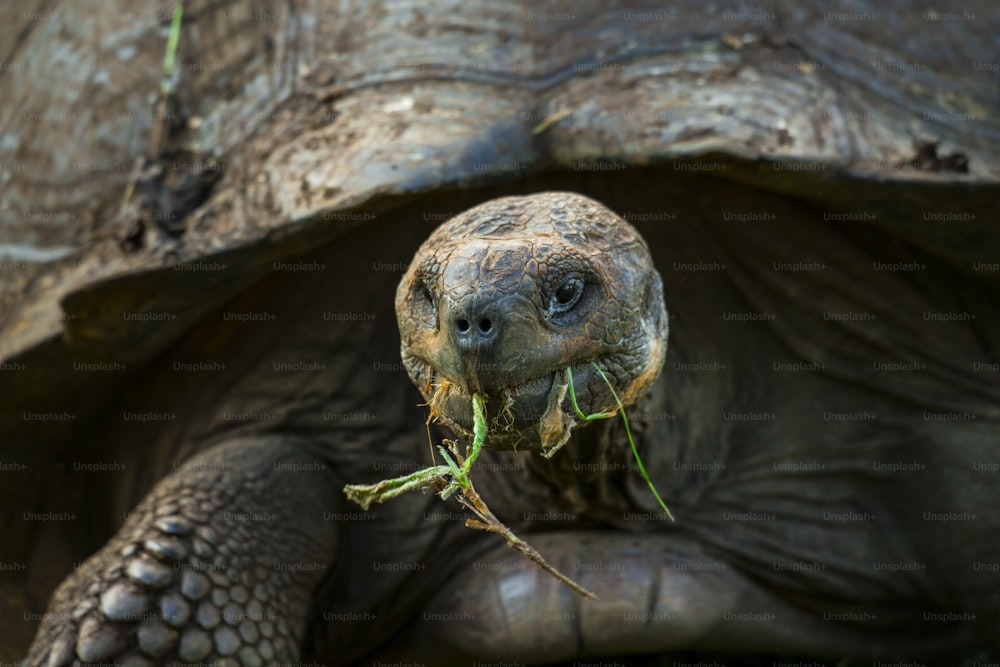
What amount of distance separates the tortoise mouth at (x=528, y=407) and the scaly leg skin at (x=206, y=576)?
3.08 ft

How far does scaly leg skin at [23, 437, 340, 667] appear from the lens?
8.86ft

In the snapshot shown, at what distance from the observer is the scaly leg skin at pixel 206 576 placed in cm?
270

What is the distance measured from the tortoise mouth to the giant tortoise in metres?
0.41

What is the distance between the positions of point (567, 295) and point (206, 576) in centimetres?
129

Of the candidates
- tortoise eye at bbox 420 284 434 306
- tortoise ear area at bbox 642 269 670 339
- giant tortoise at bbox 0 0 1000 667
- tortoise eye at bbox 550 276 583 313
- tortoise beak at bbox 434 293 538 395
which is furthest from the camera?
giant tortoise at bbox 0 0 1000 667

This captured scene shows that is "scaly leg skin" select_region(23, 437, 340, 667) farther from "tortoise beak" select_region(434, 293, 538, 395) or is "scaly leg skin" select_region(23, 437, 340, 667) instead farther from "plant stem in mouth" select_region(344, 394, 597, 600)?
"tortoise beak" select_region(434, 293, 538, 395)

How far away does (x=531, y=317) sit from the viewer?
6.77 ft

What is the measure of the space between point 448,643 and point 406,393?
2.45 ft

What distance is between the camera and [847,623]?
3355 millimetres

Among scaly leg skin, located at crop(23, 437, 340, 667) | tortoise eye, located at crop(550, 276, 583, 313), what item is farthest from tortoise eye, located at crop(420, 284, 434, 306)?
scaly leg skin, located at crop(23, 437, 340, 667)

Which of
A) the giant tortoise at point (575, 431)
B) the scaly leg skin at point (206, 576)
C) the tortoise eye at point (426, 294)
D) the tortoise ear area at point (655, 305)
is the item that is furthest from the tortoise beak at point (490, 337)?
the scaly leg skin at point (206, 576)

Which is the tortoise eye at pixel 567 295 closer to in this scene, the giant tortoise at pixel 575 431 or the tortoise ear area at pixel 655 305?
the tortoise ear area at pixel 655 305

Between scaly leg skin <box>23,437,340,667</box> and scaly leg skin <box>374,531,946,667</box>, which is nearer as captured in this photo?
scaly leg skin <box>23,437,340,667</box>

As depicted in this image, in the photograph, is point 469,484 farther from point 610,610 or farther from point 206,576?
point 610,610
